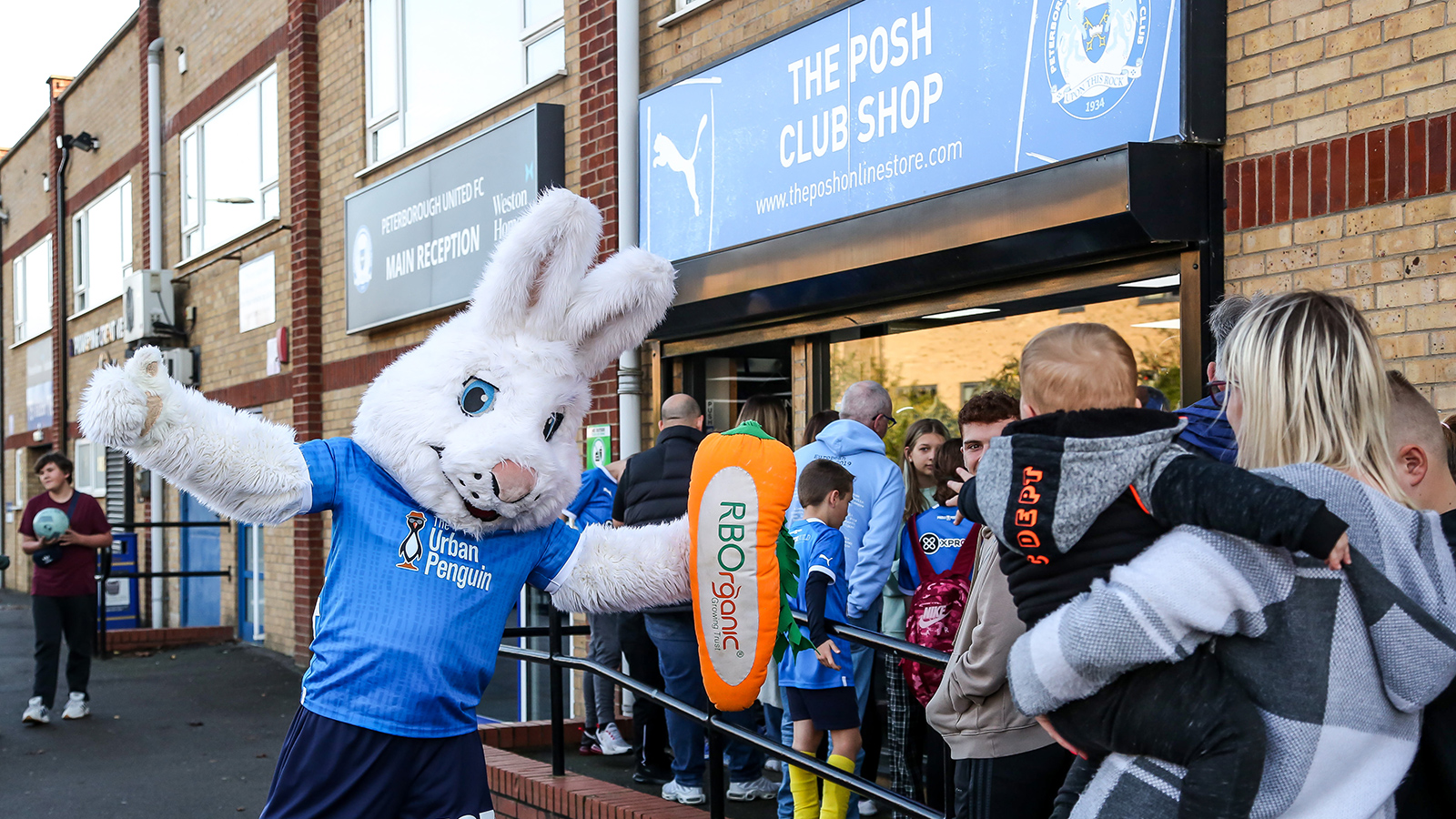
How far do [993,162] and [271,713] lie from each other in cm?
670

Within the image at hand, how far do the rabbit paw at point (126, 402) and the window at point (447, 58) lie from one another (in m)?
5.58

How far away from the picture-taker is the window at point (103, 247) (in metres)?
16.9

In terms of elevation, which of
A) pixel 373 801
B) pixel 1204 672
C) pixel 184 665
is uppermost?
pixel 1204 672

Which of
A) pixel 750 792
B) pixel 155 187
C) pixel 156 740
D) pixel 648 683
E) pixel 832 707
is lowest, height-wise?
pixel 156 740

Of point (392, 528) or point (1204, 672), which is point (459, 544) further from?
point (1204, 672)

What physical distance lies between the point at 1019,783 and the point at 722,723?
49.8 inches

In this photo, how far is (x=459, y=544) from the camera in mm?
3041

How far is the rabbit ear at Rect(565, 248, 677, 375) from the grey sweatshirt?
1.65 m

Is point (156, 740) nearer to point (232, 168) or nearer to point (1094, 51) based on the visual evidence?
point (232, 168)

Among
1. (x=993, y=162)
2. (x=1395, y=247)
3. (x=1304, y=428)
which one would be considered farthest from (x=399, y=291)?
(x=1304, y=428)

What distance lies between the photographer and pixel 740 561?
2.94 meters

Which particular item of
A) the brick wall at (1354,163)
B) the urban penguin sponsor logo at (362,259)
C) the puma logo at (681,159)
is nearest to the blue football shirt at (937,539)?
the brick wall at (1354,163)

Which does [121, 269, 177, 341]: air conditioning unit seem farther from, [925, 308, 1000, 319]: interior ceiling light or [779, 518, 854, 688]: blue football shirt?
[779, 518, 854, 688]: blue football shirt

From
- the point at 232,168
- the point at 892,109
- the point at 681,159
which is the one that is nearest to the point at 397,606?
the point at 892,109
